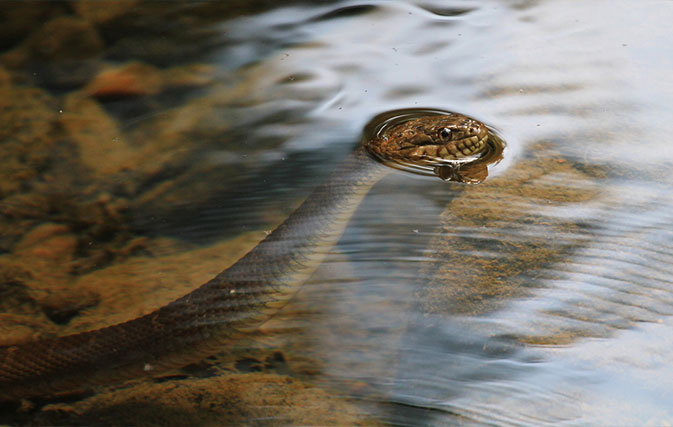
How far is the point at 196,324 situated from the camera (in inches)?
107

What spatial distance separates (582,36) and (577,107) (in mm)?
851

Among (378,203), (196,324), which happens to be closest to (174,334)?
(196,324)

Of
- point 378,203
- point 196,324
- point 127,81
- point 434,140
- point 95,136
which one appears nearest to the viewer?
point 196,324

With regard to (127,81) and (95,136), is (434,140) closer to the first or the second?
(95,136)

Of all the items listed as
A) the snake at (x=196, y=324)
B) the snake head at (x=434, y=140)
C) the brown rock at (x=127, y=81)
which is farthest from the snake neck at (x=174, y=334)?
the brown rock at (x=127, y=81)

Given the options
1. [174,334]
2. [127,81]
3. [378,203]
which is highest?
[127,81]

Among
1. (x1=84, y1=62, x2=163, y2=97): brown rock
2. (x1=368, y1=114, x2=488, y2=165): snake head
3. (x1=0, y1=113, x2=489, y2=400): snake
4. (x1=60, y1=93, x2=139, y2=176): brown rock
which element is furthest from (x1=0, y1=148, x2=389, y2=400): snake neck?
(x1=84, y1=62, x2=163, y2=97): brown rock

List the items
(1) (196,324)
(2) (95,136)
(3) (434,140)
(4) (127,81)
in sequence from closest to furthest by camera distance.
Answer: (1) (196,324)
(3) (434,140)
(2) (95,136)
(4) (127,81)

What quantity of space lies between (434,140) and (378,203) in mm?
543

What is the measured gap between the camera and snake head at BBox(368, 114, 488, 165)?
11.1 feet

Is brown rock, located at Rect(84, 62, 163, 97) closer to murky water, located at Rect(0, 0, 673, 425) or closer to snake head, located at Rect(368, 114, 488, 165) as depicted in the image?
murky water, located at Rect(0, 0, 673, 425)

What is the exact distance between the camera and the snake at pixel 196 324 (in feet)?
8.61

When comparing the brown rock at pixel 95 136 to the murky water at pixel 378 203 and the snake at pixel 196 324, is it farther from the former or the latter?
the snake at pixel 196 324

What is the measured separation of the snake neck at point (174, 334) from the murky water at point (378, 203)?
0.33 ft
